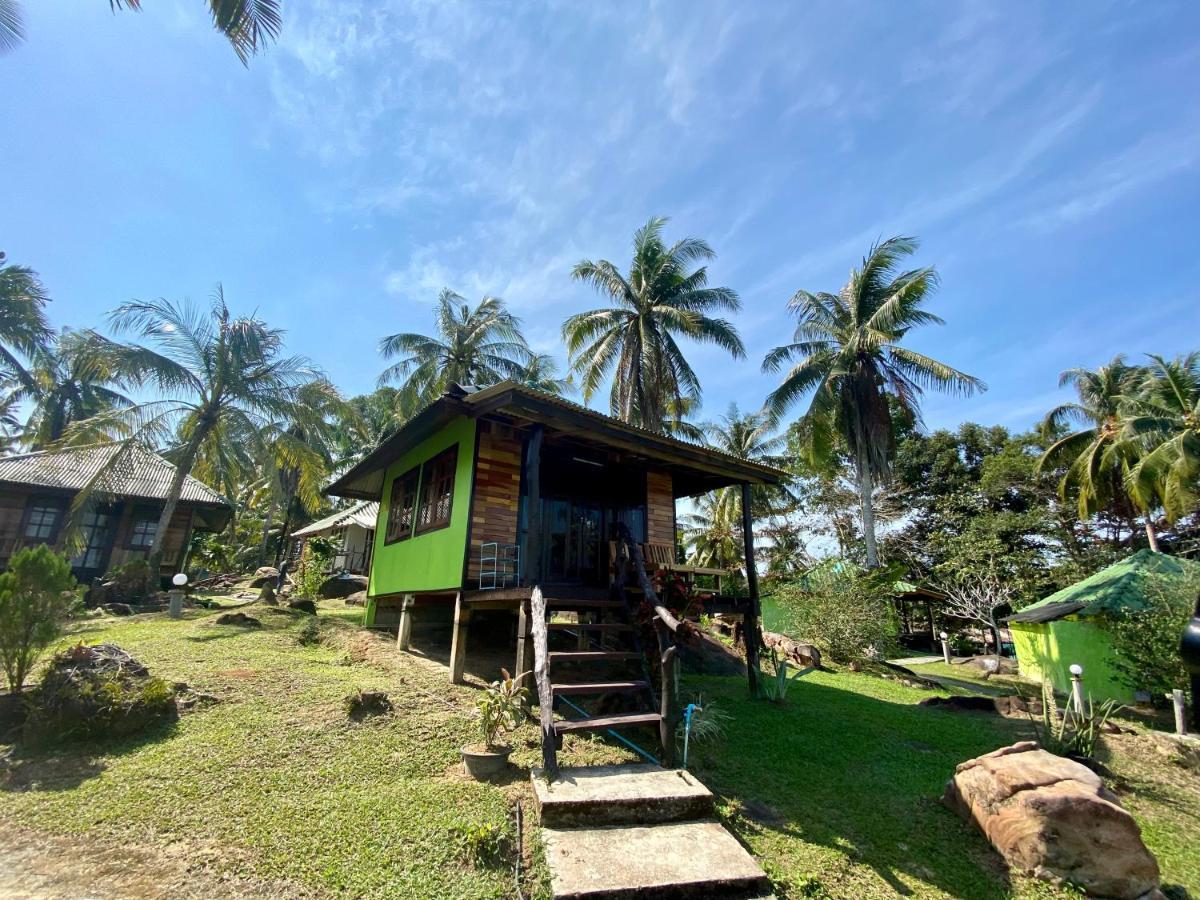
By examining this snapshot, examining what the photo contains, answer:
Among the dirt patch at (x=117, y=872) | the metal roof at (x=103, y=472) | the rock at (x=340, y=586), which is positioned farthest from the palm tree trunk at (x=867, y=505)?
the metal roof at (x=103, y=472)

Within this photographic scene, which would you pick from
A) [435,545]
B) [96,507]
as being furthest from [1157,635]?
[96,507]

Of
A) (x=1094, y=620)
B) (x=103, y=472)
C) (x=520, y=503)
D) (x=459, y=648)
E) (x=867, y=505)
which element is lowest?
(x=459, y=648)

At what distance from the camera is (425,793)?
4.50 m

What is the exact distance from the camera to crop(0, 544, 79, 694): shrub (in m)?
5.50

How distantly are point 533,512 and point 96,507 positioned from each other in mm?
18516

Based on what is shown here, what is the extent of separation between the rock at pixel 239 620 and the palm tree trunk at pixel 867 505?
58.0 ft

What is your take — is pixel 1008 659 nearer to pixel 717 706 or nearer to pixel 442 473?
pixel 717 706

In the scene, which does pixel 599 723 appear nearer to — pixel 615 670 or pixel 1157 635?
pixel 615 670

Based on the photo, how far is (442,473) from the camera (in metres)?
9.46

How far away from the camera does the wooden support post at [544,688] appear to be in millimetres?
4633

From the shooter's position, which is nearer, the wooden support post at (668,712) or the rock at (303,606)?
the wooden support post at (668,712)

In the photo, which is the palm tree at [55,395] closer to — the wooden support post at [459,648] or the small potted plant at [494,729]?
the wooden support post at [459,648]

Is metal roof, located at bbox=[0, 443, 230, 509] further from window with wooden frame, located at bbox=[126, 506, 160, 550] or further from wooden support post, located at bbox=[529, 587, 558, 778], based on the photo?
wooden support post, located at bbox=[529, 587, 558, 778]

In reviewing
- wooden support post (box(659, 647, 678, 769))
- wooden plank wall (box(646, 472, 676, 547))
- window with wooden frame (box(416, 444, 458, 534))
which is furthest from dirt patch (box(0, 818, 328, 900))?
wooden plank wall (box(646, 472, 676, 547))
